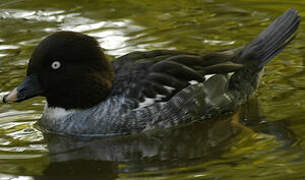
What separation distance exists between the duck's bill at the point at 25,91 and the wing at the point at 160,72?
0.87 m

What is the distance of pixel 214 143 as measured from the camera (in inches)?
303

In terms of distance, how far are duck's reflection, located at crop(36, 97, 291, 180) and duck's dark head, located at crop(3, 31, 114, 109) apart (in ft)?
1.54

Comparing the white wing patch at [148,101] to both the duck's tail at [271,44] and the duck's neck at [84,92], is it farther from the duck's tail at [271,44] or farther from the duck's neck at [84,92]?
the duck's tail at [271,44]

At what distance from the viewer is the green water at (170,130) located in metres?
6.98

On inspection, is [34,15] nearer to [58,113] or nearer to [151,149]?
[58,113]

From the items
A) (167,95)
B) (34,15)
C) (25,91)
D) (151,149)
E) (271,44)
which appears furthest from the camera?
(34,15)

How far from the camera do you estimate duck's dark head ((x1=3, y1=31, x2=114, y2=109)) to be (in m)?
7.85

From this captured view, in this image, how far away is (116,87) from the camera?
8195mm

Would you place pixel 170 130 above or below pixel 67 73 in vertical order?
below

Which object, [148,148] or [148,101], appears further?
[148,101]

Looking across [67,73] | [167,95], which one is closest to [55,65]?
[67,73]

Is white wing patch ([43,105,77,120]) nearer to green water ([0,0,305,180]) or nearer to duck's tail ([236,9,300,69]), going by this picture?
green water ([0,0,305,180])

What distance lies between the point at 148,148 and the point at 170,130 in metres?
0.59

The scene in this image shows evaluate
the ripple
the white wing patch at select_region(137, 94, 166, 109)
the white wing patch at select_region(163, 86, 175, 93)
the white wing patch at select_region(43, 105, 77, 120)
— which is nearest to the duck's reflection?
the white wing patch at select_region(43, 105, 77, 120)
